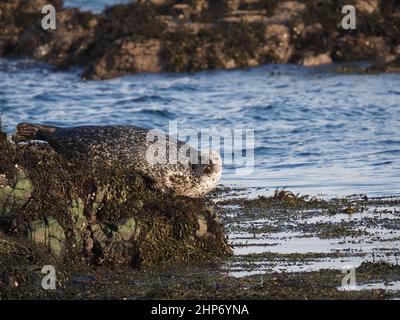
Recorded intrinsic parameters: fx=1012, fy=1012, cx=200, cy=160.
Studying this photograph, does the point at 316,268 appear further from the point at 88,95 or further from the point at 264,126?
the point at 88,95

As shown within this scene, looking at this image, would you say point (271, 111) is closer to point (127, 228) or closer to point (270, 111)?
point (270, 111)

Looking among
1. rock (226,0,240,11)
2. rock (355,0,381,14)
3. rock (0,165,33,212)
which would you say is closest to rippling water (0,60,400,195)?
rock (355,0,381,14)

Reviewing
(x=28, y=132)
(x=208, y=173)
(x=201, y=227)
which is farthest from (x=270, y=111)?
(x=201, y=227)

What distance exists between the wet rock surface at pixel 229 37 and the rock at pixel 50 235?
12.7 metres

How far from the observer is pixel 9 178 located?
777 cm

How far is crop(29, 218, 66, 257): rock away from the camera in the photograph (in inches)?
289

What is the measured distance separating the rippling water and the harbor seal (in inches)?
59.5

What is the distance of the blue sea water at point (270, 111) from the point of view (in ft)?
38.9

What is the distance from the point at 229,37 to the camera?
20.6m

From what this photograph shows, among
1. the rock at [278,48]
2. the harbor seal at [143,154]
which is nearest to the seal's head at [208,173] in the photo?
the harbor seal at [143,154]

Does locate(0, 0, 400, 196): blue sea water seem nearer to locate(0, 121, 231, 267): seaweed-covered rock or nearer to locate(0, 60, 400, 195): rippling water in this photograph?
locate(0, 60, 400, 195): rippling water

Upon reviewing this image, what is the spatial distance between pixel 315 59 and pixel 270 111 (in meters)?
4.09

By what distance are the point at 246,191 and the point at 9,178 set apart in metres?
3.69

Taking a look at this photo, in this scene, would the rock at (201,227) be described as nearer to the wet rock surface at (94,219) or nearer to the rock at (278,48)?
the wet rock surface at (94,219)
